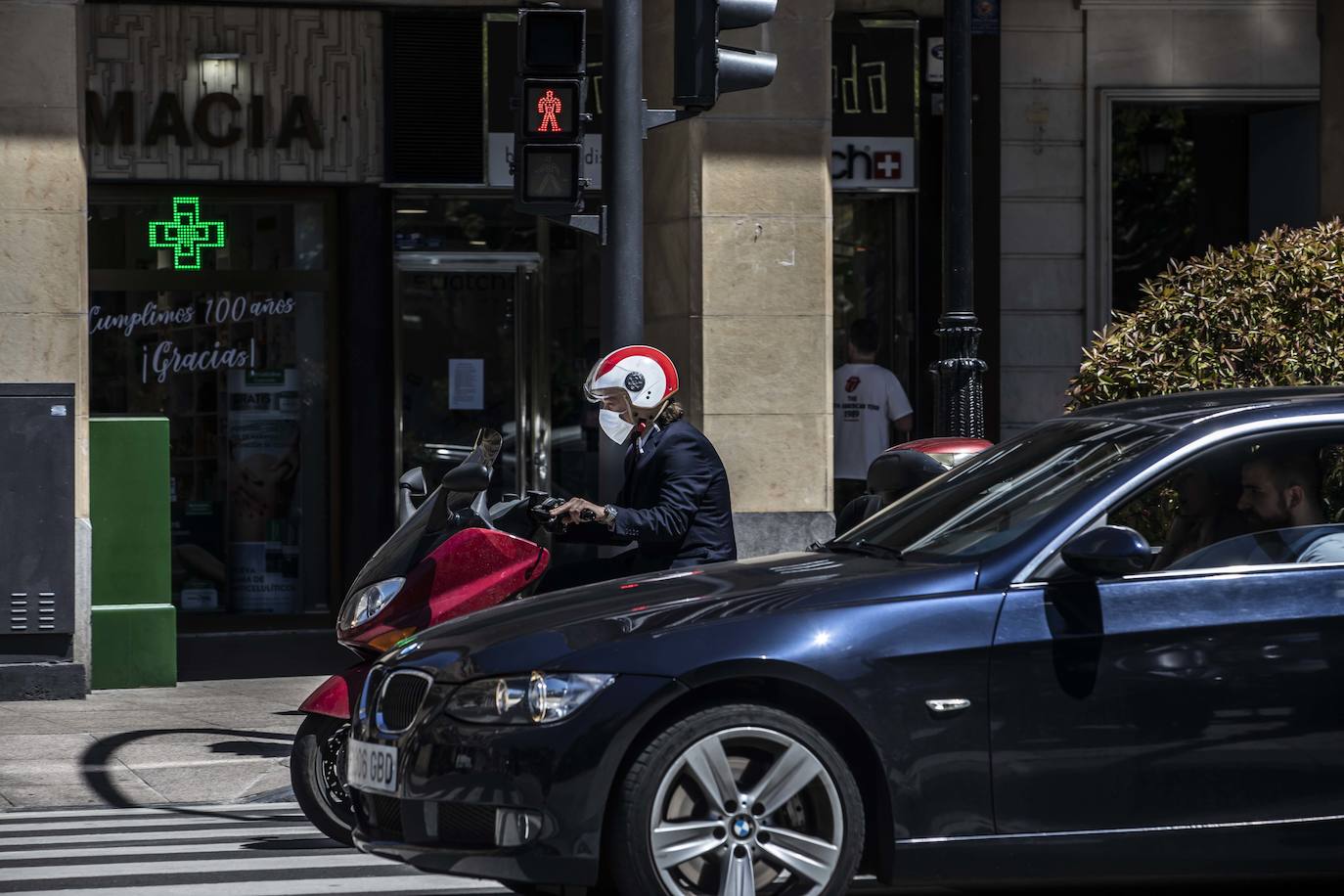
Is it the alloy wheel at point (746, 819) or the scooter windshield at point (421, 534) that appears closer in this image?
the alloy wheel at point (746, 819)

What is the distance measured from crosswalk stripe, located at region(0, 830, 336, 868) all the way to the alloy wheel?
2514 millimetres

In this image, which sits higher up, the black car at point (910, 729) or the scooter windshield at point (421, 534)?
the scooter windshield at point (421, 534)

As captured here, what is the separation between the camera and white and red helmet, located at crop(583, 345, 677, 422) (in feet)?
25.1

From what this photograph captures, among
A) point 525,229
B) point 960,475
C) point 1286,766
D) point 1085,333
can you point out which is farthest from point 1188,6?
point 1286,766

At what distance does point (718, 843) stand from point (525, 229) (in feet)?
33.4

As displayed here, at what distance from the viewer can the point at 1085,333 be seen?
15.4 meters

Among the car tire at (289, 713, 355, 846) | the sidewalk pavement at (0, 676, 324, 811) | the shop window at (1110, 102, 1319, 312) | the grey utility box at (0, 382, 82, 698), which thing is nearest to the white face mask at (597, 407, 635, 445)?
the car tire at (289, 713, 355, 846)

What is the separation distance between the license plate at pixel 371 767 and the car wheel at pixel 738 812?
2.23ft

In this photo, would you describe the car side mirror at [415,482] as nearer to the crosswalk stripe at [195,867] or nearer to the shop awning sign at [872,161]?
the crosswalk stripe at [195,867]

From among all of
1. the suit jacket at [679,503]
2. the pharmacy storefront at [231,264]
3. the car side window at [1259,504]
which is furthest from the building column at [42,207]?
the car side window at [1259,504]

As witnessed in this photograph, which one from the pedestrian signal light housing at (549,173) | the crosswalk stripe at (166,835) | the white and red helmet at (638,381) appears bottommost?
the crosswalk stripe at (166,835)

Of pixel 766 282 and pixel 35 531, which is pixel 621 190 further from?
pixel 35 531

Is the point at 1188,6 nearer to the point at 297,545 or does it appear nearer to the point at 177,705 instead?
the point at 297,545

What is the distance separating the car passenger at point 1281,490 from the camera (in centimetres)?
563
